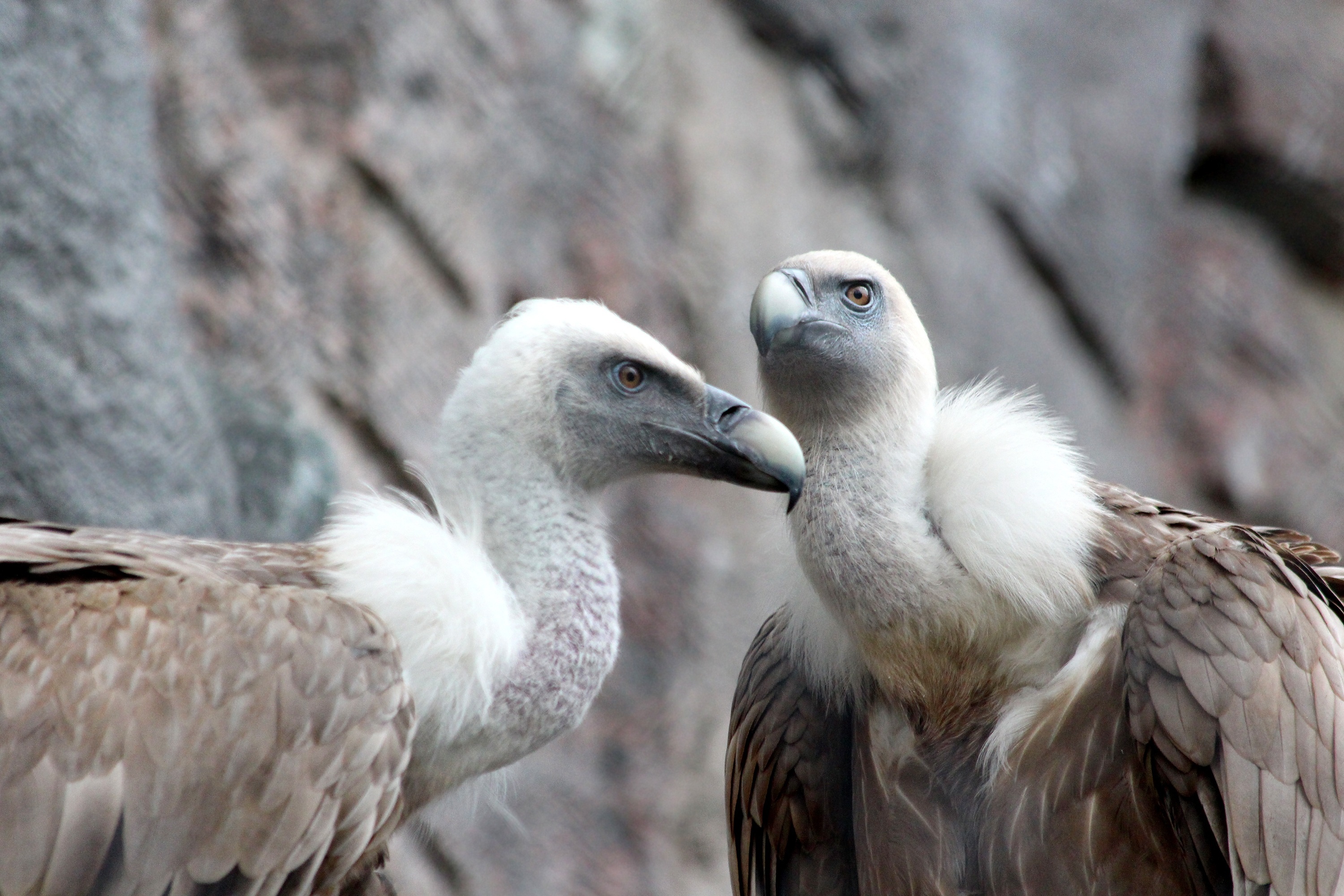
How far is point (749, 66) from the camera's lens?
7.11 meters

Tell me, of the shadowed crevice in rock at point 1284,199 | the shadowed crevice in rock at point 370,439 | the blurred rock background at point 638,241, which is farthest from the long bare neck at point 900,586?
the shadowed crevice in rock at point 1284,199

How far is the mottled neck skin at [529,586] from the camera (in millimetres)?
2943

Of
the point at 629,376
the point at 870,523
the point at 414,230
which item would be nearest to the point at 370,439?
the point at 414,230

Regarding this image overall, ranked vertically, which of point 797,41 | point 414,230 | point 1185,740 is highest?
point 797,41

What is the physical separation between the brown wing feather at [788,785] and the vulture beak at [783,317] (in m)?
0.67

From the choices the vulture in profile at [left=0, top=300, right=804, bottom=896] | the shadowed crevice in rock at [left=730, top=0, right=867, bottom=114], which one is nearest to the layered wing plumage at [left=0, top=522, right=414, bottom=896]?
the vulture in profile at [left=0, top=300, right=804, bottom=896]

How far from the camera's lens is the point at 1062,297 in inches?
301

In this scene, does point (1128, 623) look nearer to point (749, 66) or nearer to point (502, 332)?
point (502, 332)

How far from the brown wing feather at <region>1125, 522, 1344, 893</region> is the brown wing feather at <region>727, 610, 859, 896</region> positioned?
77 centimetres

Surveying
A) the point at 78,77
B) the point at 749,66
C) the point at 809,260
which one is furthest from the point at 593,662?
the point at 749,66

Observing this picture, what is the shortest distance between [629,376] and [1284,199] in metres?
6.35

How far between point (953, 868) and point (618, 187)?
13.6ft

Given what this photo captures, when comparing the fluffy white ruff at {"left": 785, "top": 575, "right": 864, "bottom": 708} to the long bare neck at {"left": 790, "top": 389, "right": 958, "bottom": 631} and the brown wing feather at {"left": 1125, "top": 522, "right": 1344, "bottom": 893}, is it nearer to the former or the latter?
the long bare neck at {"left": 790, "top": 389, "right": 958, "bottom": 631}

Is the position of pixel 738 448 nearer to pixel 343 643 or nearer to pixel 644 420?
pixel 644 420
